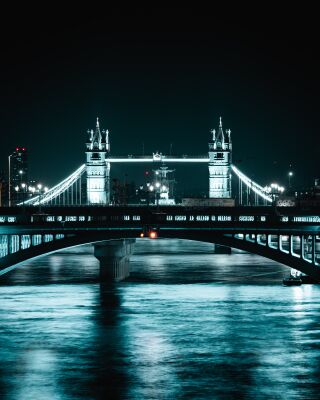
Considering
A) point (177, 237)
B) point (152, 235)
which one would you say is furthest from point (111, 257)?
point (152, 235)

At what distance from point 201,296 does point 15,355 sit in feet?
127

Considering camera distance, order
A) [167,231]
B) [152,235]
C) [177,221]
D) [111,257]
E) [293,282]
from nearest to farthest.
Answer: [152,235], [177,221], [167,231], [293,282], [111,257]

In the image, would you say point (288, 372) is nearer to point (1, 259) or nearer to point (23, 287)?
point (1, 259)

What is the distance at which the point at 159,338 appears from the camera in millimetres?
82000

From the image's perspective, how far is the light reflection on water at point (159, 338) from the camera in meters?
62.7

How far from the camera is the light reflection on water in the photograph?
62656 millimetres

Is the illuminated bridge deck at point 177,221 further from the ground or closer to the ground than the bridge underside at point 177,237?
further from the ground

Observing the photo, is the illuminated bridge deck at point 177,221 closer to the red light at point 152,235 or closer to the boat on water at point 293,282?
the red light at point 152,235

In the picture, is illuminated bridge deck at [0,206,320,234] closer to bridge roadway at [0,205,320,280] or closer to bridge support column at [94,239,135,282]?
bridge roadway at [0,205,320,280]

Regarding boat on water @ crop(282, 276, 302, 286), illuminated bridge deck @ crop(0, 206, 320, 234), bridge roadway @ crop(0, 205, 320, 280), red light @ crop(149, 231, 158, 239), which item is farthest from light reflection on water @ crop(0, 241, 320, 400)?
illuminated bridge deck @ crop(0, 206, 320, 234)

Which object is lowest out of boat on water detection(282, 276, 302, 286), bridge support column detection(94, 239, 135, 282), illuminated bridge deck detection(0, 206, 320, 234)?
boat on water detection(282, 276, 302, 286)

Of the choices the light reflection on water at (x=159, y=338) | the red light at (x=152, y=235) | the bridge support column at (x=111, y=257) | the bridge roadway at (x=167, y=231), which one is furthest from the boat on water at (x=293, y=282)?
the bridge support column at (x=111, y=257)

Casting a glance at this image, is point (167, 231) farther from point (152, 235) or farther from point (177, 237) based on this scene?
point (152, 235)

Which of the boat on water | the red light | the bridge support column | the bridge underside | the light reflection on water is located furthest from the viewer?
the bridge support column
